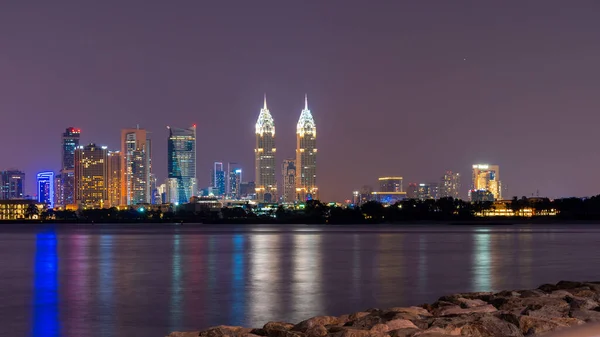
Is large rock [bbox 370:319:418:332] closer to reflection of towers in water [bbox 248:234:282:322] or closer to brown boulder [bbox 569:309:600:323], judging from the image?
brown boulder [bbox 569:309:600:323]

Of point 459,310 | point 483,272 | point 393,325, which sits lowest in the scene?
point 483,272

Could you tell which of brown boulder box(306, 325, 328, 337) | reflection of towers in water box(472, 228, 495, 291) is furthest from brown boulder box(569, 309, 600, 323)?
reflection of towers in water box(472, 228, 495, 291)

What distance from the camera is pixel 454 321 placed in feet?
47.8

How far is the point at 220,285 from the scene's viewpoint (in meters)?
33.0

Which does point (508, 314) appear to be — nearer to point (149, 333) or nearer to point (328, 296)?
point (149, 333)

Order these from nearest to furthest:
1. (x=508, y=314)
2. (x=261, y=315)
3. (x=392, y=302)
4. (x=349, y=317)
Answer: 1. (x=508, y=314)
2. (x=349, y=317)
3. (x=261, y=315)
4. (x=392, y=302)

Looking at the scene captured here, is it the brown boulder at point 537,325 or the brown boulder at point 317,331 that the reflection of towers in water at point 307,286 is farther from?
the brown boulder at point 537,325

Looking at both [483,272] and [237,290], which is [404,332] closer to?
[237,290]

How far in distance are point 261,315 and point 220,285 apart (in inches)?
400

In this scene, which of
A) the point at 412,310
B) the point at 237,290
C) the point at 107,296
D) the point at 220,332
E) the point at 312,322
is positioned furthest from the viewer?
the point at 237,290

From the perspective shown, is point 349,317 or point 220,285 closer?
point 349,317

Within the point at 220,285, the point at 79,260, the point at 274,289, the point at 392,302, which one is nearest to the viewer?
the point at 392,302

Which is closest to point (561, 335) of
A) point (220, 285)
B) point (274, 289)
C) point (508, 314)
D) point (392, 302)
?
point (508, 314)

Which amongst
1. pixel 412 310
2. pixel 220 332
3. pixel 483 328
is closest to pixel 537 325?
pixel 483 328
